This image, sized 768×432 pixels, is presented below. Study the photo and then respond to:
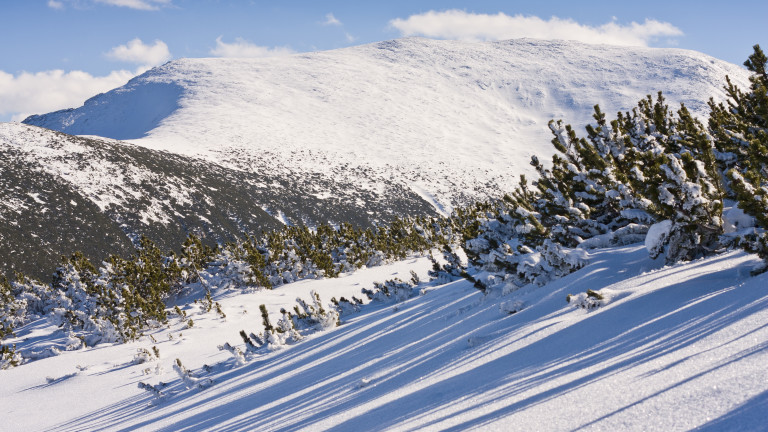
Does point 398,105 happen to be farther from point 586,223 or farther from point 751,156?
point 751,156

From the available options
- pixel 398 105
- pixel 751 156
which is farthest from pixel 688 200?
pixel 398 105

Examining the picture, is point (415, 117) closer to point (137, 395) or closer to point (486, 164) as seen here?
point (486, 164)

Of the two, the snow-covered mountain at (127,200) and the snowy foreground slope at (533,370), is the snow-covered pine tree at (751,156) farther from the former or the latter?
the snow-covered mountain at (127,200)

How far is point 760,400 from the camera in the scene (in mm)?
1768

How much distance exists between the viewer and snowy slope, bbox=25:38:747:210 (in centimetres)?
8377

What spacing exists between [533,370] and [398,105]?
12086 centimetres

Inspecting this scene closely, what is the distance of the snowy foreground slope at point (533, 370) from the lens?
7.02 ft

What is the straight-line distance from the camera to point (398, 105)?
120 metres

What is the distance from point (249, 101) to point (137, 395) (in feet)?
381

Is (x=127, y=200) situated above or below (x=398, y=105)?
below

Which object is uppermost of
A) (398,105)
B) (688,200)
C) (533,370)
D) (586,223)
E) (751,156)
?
(398,105)

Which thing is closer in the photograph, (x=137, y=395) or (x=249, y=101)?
(x=137, y=395)

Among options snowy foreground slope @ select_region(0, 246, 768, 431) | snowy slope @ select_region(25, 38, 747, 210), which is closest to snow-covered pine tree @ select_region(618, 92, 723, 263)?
snowy foreground slope @ select_region(0, 246, 768, 431)

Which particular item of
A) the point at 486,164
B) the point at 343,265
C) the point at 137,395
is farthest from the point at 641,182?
the point at 486,164
